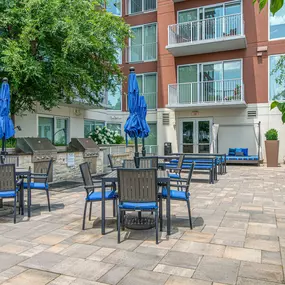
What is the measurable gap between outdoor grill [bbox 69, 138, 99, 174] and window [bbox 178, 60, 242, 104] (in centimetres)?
655

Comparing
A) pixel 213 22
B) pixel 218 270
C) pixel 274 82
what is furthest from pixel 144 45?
pixel 218 270

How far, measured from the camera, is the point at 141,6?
705 inches

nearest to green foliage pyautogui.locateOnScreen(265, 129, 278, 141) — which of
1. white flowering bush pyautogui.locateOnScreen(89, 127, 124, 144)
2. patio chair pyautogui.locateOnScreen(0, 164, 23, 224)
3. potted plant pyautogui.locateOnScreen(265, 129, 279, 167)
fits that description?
potted plant pyautogui.locateOnScreen(265, 129, 279, 167)

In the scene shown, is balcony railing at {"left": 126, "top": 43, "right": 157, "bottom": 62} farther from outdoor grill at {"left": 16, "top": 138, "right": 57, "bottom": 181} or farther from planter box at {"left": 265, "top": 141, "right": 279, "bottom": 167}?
outdoor grill at {"left": 16, "top": 138, "right": 57, "bottom": 181}

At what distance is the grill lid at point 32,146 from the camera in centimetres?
874

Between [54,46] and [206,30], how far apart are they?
30.6ft

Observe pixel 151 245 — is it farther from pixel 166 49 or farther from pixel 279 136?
pixel 166 49

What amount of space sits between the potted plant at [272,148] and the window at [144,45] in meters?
7.89

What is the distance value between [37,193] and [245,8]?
1360 centimetres

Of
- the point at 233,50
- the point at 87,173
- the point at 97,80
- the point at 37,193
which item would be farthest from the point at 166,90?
the point at 87,173

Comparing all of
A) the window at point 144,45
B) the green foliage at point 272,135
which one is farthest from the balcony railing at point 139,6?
the green foliage at point 272,135

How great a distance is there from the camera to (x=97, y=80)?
Answer: 9.57 meters

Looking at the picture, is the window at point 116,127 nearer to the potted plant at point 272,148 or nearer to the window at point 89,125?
the window at point 89,125

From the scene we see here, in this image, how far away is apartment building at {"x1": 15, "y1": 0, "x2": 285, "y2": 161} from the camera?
47.9 feet
